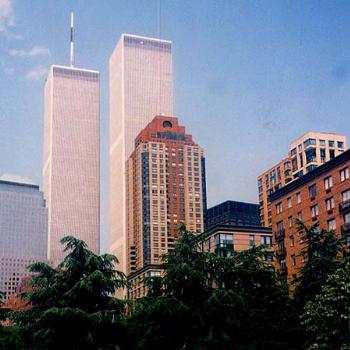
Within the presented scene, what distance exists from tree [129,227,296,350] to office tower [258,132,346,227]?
134186 mm

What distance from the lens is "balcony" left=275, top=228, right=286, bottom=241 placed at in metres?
90.6

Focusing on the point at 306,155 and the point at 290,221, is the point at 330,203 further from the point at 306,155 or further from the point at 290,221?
the point at 306,155

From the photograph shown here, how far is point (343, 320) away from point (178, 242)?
11360mm

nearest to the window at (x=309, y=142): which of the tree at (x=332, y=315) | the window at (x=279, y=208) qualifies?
the window at (x=279, y=208)

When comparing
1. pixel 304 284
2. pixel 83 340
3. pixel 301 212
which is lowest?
pixel 83 340

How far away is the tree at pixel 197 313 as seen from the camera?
39.7 m

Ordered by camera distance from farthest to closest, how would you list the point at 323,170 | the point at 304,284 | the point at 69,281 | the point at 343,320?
the point at 323,170 → the point at 304,284 → the point at 69,281 → the point at 343,320

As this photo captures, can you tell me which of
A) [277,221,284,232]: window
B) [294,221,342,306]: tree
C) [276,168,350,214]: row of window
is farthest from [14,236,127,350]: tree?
[277,221,284,232]: window

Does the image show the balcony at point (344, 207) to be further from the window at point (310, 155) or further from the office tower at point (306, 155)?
the window at point (310, 155)

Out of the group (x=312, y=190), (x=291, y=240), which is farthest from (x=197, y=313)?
(x=291, y=240)

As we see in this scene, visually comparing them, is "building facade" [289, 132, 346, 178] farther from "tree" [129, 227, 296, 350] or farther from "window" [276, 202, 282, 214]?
"tree" [129, 227, 296, 350]

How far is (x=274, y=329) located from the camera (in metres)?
45.3

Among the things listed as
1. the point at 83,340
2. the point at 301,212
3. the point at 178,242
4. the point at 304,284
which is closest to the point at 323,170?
the point at 301,212

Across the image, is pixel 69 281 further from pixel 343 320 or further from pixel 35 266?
pixel 343 320
